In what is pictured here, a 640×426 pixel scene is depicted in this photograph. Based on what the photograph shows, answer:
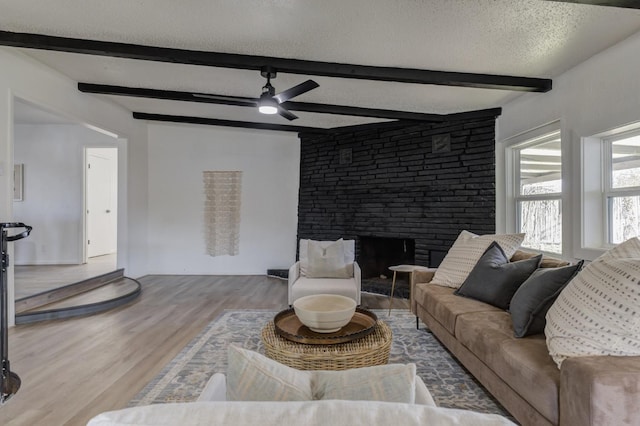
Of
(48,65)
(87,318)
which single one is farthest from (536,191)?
(48,65)

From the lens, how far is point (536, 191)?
370cm

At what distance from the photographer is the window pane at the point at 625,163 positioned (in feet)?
8.82

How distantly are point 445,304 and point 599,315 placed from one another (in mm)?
1135

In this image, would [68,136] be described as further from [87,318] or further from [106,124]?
[87,318]

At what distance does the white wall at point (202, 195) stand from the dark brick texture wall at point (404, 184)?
1.29 feet

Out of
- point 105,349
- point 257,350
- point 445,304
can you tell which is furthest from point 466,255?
point 105,349

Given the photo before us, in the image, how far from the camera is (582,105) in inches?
115

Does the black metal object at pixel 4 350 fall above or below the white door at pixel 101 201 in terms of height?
below

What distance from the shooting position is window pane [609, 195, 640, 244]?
8.79 feet

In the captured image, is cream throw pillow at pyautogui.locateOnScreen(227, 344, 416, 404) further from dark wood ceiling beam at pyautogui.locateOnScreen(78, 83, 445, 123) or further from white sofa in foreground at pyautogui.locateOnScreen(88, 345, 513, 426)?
dark wood ceiling beam at pyautogui.locateOnScreen(78, 83, 445, 123)

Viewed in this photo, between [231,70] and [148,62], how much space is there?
2.65 feet

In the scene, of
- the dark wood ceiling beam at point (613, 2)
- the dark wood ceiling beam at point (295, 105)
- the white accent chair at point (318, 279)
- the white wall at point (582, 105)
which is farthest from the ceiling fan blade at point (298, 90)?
the white wall at point (582, 105)

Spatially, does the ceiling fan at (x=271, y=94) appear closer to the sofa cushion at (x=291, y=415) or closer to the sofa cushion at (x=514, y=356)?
the sofa cushion at (x=514, y=356)

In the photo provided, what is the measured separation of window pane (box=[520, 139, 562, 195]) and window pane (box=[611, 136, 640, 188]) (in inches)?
20.5
